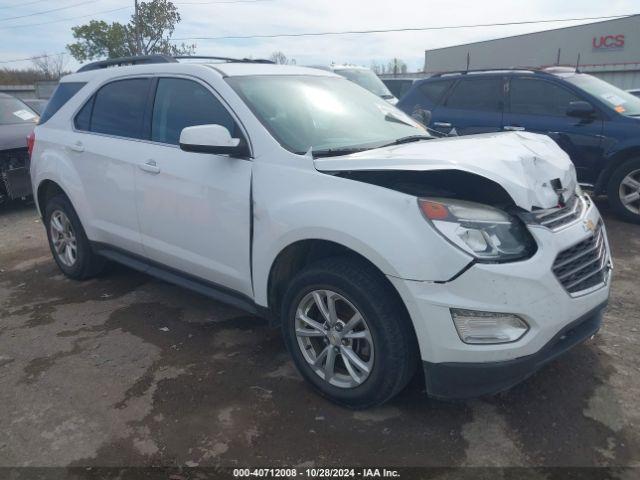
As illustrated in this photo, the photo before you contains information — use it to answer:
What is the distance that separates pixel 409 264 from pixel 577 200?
50.3 inches

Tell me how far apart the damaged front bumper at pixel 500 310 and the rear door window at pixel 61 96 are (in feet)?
12.1

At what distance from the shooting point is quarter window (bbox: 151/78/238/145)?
11.4 ft

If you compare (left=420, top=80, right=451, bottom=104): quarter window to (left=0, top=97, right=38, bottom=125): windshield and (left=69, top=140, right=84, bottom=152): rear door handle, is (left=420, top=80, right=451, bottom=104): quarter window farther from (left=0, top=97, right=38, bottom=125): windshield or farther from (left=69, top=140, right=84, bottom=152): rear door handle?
(left=0, top=97, right=38, bottom=125): windshield

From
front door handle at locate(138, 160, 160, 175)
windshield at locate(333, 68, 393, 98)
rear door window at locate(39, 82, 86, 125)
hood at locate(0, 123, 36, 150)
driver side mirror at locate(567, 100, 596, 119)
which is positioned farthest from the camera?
windshield at locate(333, 68, 393, 98)

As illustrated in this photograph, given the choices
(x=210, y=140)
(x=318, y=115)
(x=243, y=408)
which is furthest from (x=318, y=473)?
(x=318, y=115)

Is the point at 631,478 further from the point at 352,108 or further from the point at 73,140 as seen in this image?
A: the point at 73,140

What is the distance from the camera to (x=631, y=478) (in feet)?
7.70

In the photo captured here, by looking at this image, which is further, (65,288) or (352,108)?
(65,288)

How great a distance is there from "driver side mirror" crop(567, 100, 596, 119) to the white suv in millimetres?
3262

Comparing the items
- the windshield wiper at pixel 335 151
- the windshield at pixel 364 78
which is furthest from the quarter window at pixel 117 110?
the windshield at pixel 364 78

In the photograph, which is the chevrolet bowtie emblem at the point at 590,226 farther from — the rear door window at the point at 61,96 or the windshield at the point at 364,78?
the windshield at the point at 364,78

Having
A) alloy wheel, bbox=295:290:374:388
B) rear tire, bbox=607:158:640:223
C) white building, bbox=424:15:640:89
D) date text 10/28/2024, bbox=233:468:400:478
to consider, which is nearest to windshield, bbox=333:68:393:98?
rear tire, bbox=607:158:640:223

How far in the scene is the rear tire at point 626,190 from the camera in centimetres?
616

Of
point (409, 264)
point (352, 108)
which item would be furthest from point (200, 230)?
point (409, 264)
